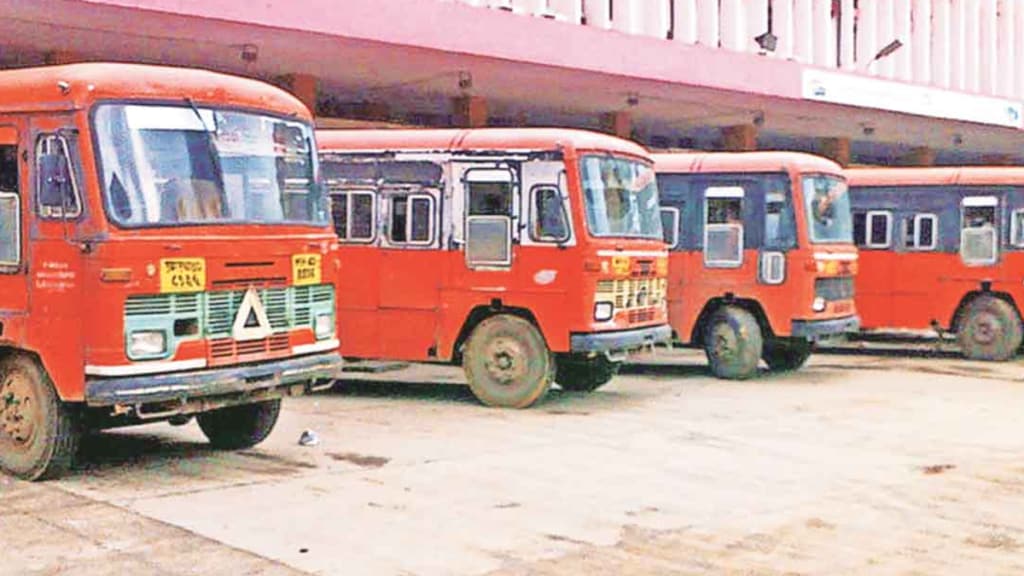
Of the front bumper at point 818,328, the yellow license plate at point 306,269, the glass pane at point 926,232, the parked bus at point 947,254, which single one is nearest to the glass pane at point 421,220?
the yellow license plate at point 306,269

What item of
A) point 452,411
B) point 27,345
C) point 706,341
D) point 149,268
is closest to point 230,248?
point 149,268

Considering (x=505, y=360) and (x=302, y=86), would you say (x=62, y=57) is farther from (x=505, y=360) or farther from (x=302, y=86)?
(x=505, y=360)

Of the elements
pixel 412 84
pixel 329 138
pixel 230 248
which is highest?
pixel 412 84

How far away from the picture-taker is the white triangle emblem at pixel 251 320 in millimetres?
8820

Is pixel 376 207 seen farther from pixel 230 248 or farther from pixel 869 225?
pixel 869 225

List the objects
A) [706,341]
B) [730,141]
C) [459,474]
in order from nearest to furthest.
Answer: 1. [459,474]
2. [706,341]
3. [730,141]

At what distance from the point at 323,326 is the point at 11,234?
2163mm

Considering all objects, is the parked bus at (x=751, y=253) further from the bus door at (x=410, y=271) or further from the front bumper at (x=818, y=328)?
the bus door at (x=410, y=271)

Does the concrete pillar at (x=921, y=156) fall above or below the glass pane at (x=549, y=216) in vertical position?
above

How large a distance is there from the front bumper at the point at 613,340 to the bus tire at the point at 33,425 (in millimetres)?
4857

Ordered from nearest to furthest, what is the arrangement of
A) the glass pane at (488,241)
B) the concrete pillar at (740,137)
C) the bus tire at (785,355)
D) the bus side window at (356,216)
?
the glass pane at (488,241), the bus side window at (356,216), the bus tire at (785,355), the concrete pillar at (740,137)

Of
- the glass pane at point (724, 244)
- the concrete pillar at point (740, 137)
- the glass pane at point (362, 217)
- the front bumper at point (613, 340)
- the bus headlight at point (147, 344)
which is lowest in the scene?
the front bumper at point (613, 340)

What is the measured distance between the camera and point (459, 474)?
9164 millimetres

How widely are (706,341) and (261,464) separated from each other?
24.2 feet
